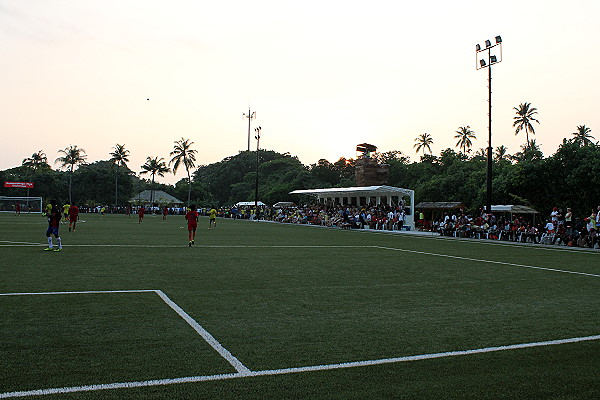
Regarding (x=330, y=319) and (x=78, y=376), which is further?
(x=330, y=319)

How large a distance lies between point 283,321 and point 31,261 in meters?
→ 8.98

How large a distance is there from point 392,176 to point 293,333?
70190 mm

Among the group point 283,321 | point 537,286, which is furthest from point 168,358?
Result: point 537,286

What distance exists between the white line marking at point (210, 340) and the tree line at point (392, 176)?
3345 cm

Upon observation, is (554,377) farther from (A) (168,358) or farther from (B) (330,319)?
(A) (168,358)

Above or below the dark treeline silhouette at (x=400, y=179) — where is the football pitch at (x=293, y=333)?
below

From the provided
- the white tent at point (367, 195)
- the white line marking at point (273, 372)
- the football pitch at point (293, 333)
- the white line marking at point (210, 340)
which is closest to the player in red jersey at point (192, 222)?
the football pitch at point (293, 333)

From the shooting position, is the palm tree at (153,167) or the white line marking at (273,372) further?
the palm tree at (153,167)

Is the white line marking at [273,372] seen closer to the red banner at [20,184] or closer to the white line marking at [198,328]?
the white line marking at [198,328]

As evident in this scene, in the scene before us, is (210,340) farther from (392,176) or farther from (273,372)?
(392,176)

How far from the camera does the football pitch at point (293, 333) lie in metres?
4.50

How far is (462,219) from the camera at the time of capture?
101 feet

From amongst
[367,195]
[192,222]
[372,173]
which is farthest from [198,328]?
[372,173]

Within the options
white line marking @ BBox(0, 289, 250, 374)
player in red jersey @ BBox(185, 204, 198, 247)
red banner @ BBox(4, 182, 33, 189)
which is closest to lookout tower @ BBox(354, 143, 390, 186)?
player in red jersey @ BBox(185, 204, 198, 247)
